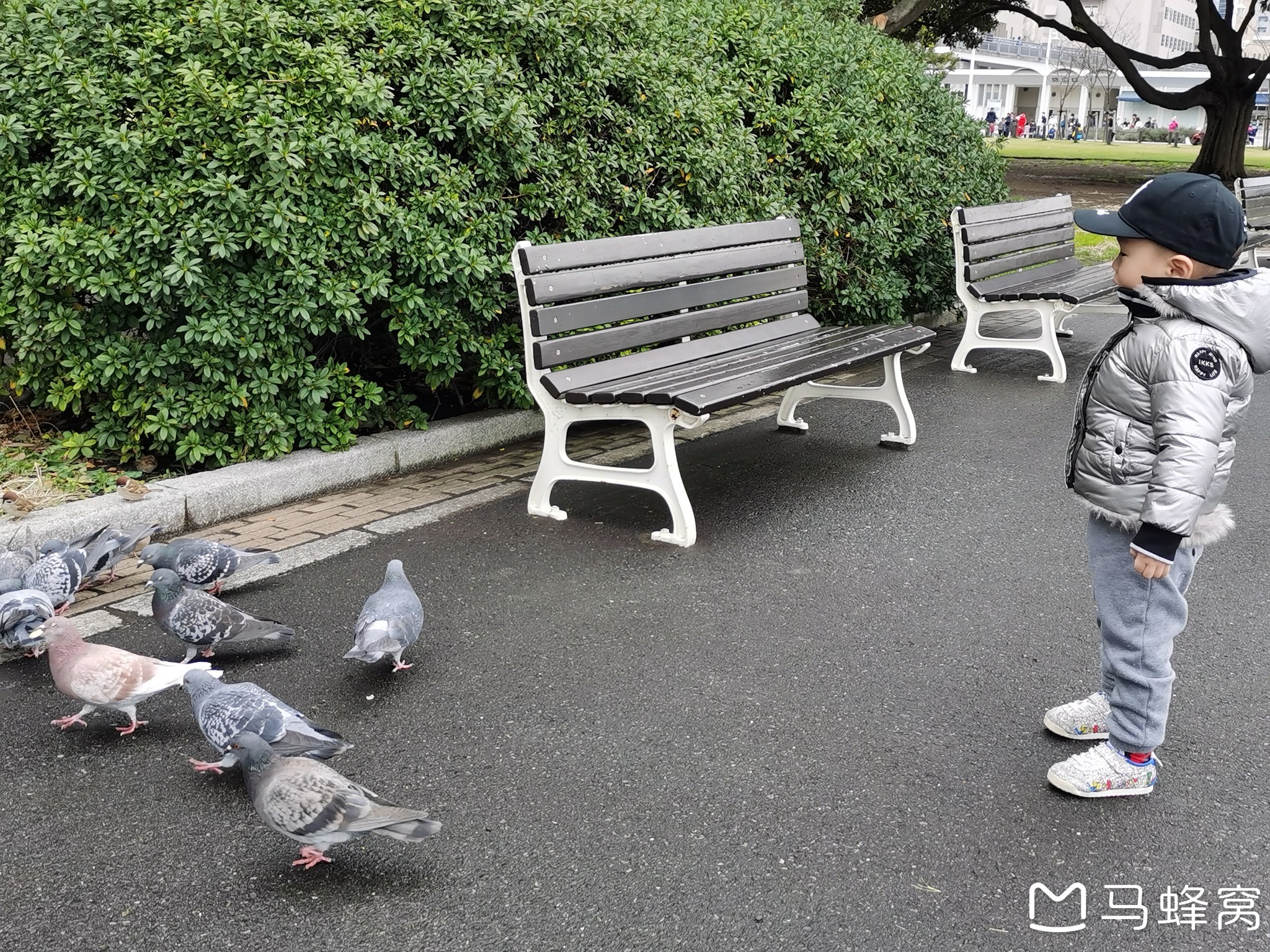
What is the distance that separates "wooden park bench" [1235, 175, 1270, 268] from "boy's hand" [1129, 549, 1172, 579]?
11.9 m

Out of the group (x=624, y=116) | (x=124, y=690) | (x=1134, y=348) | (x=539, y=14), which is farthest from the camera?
(x=624, y=116)

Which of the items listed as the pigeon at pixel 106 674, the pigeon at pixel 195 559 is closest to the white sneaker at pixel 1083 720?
the pigeon at pixel 106 674

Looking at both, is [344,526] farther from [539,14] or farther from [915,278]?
[915,278]

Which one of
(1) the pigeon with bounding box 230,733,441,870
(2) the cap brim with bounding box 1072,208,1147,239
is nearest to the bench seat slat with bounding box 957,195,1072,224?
(2) the cap brim with bounding box 1072,208,1147,239

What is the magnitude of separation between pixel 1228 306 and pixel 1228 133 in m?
28.1

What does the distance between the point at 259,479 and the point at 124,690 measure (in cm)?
203

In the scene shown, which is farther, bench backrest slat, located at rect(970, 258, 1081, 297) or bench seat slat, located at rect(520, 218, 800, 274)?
bench backrest slat, located at rect(970, 258, 1081, 297)

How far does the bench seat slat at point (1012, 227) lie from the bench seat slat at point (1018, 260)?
6.2 inches

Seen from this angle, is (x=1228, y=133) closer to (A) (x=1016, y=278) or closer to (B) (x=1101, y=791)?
(A) (x=1016, y=278)

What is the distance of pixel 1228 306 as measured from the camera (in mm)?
2834

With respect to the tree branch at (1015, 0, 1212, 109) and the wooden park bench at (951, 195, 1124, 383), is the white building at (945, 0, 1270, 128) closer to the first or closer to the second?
the tree branch at (1015, 0, 1212, 109)

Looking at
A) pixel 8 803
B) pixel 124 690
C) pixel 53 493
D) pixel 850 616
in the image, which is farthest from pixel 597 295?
pixel 8 803

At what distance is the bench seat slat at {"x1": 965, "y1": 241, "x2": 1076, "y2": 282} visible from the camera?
339 inches

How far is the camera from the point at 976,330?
8.70 metres
